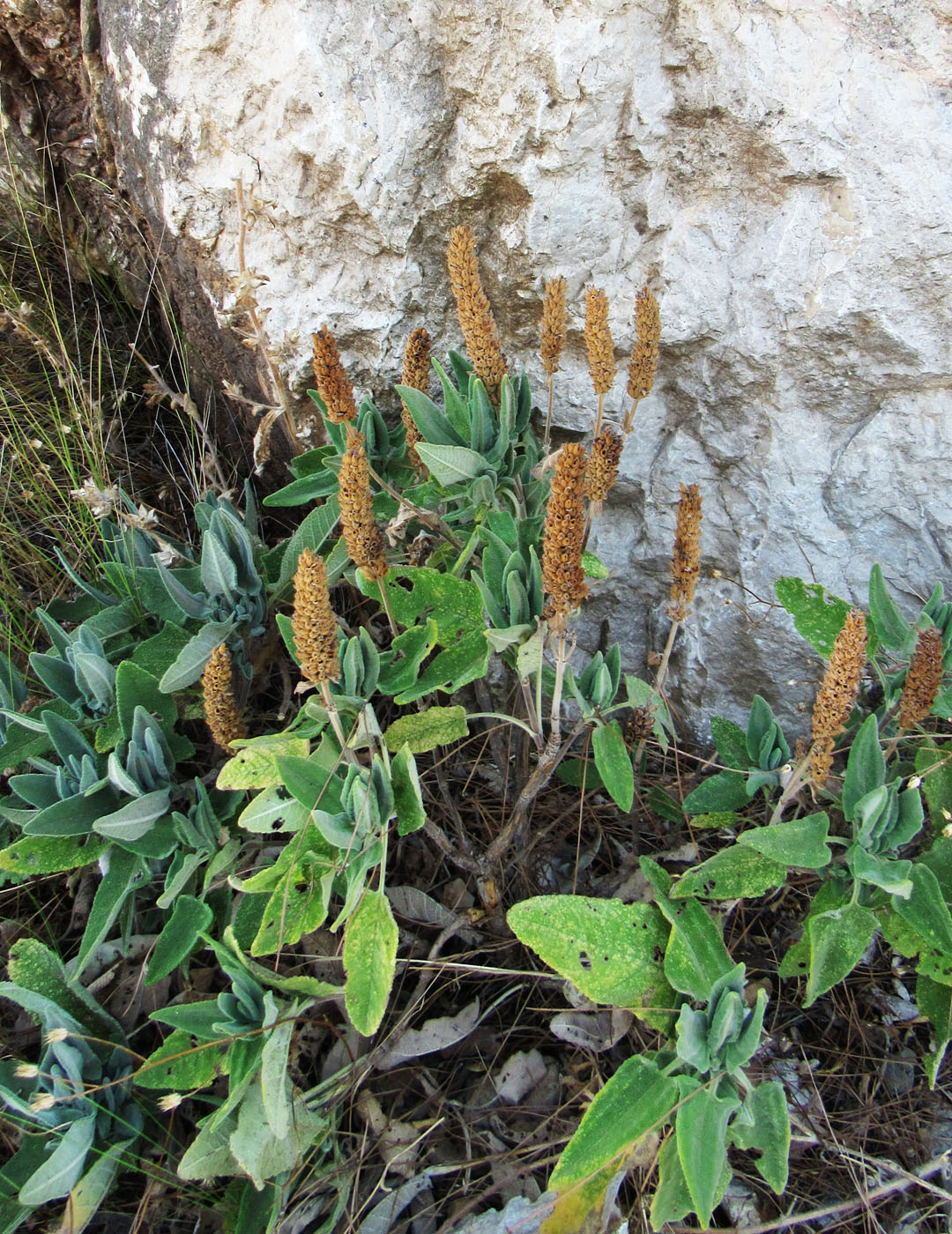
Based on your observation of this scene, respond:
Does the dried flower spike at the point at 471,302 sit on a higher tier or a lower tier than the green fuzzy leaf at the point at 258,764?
higher

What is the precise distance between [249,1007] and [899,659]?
143 centimetres

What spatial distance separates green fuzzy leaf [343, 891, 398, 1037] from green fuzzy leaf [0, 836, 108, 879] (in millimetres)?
605

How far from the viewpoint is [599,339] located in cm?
179

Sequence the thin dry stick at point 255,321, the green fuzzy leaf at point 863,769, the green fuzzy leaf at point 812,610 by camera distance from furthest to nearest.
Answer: the thin dry stick at point 255,321 < the green fuzzy leaf at point 812,610 < the green fuzzy leaf at point 863,769

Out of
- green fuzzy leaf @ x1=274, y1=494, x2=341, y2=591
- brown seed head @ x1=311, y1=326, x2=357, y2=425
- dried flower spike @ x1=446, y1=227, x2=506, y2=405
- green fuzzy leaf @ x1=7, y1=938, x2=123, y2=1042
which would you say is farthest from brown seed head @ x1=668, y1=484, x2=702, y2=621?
green fuzzy leaf @ x1=7, y1=938, x2=123, y2=1042

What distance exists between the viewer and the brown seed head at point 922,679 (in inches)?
64.0

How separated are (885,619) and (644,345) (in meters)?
0.73

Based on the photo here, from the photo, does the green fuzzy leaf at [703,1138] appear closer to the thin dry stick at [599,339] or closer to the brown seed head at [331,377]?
the thin dry stick at [599,339]

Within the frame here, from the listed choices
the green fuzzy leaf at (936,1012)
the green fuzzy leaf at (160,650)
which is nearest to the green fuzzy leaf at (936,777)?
the green fuzzy leaf at (936,1012)

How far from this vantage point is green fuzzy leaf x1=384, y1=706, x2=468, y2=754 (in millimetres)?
1812

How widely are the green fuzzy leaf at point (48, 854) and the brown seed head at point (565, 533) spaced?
3.56ft

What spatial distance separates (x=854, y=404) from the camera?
7.06 ft

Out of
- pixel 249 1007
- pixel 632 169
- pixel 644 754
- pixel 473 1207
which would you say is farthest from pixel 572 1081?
pixel 632 169

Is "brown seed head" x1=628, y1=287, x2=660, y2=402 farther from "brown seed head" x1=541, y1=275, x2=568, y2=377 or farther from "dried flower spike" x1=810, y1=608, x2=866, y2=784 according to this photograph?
"dried flower spike" x1=810, y1=608, x2=866, y2=784
